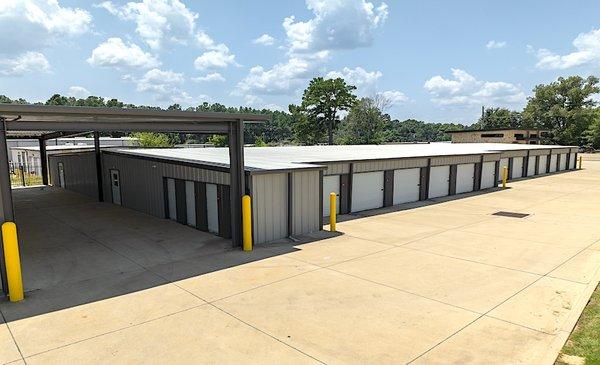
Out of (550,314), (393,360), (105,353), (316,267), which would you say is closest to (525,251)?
(550,314)

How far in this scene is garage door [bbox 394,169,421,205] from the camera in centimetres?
2073

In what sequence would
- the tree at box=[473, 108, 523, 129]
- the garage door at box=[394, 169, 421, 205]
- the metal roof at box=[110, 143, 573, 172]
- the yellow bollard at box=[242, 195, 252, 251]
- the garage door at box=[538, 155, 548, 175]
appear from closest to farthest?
1. the yellow bollard at box=[242, 195, 252, 251]
2. the metal roof at box=[110, 143, 573, 172]
3. the garage door at box=[394, 169, 421, 205]
4. the garage door at box=[538, 155, 548, 175]
5. the tree at box=[473, 108, 523, 129]

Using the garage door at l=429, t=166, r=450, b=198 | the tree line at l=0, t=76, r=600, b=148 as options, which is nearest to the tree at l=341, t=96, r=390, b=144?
the tree line at l=0, t=76, r=600, b=148

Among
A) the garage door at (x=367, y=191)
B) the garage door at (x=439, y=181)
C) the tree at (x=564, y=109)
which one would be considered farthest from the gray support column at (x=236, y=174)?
the tree at (x=564, y=109)

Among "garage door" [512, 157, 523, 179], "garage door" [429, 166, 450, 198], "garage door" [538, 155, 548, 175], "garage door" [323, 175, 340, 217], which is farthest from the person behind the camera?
"garage door" [538, 155, 548, 175]

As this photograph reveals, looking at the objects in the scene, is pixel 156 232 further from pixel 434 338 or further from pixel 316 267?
pixel 434 338

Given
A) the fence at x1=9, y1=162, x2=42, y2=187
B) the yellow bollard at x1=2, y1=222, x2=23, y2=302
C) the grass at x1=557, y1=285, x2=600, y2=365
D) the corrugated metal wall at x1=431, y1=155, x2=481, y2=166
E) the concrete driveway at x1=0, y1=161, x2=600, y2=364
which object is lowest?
the fence at x1=9, y1=162, x2=42, y2=187

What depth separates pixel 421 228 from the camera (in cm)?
1507

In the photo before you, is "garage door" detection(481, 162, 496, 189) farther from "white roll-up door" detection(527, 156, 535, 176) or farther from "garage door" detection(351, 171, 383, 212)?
"garage door" detection(351, 171, 383, 212)

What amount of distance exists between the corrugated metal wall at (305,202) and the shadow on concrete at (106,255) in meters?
0.48

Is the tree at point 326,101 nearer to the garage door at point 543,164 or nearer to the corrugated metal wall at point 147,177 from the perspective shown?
the garage door at point 543,164

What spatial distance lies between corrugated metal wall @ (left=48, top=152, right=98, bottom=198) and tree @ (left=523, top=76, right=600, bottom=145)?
8389cm

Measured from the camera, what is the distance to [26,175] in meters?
41.0

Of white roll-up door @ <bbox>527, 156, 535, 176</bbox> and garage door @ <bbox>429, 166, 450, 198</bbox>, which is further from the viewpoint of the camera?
white roll-up door @ <bbox>527, 156, 535, 176</bbox>
